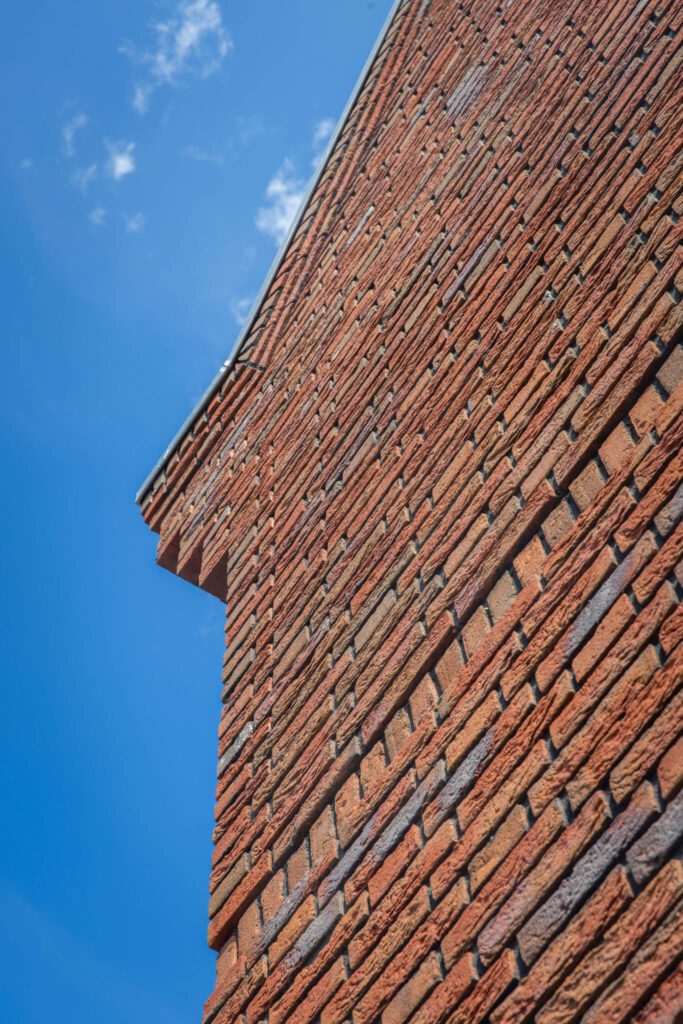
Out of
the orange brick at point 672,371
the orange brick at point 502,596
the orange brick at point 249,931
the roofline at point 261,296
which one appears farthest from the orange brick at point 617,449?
the roofline at point 261,296

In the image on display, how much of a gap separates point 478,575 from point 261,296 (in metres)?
2.72

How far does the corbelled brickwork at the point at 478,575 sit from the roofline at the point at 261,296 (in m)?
0.33

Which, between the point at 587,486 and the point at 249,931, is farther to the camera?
the point at 249,931

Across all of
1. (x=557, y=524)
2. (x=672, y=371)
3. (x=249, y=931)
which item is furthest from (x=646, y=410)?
(x=249, y=931)

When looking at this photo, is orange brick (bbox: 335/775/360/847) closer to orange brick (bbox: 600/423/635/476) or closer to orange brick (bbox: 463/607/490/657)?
orange brick (bbox: 463/607/490/657)

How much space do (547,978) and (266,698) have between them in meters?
1.52

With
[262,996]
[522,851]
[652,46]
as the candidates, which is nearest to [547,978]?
[522,851]

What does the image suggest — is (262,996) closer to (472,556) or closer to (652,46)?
(472,556)

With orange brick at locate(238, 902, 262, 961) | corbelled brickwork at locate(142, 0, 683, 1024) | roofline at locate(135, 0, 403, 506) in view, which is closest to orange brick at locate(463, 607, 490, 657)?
corbelled brickwork at locate(142, 0, 683, 1024)

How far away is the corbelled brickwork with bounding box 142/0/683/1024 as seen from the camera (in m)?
1.92

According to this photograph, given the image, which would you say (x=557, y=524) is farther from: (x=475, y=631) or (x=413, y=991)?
(x=413, y=991)

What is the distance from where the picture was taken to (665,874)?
5.63 feet

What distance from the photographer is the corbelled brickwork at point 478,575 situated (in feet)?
6.30

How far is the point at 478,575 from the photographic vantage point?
2.56 meters
